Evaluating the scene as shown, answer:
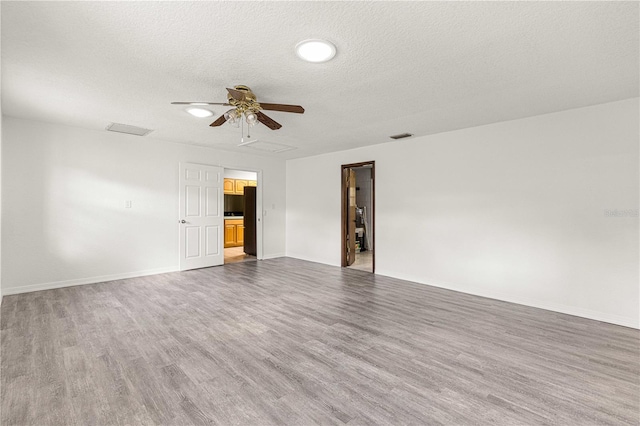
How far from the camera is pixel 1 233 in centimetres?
410

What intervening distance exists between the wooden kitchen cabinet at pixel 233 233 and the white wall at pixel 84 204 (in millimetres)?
3248

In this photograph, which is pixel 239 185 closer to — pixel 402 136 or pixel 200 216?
pixel 200 216

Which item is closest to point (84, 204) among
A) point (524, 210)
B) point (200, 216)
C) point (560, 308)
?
point (200, 216)

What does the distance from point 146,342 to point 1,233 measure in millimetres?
3244

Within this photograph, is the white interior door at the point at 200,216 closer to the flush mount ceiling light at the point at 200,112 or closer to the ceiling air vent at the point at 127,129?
the ceiling air vent at the point at 127,129

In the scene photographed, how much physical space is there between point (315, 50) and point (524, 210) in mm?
3488

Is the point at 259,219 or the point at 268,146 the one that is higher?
the point at 268,146

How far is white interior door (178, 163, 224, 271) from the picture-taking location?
19.1ft

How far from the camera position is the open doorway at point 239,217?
24.5 ft

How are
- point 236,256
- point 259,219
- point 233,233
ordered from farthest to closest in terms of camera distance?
1. point 233,233
2. point 236,256
3. point 259,219

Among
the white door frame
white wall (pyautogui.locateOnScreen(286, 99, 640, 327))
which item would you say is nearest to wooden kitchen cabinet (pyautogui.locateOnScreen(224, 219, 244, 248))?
the white door frame

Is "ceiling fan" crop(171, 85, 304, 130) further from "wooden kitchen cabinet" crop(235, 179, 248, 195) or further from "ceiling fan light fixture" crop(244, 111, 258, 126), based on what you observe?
"wooden kitchen cabinet" crop(235, 179, 248, 195)

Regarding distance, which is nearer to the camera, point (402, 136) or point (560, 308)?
point (560, 308)

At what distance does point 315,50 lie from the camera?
2.29 metres
